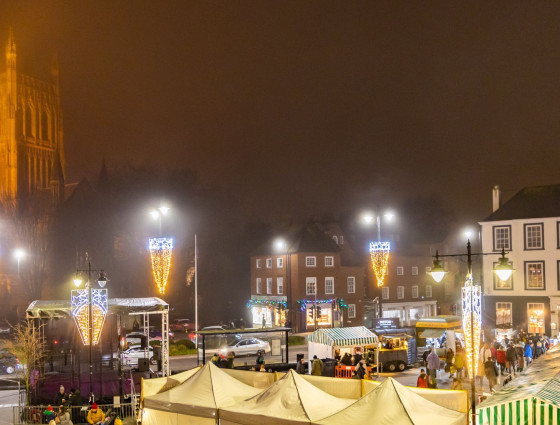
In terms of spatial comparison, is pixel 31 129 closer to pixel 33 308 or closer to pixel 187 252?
pixel 187 252

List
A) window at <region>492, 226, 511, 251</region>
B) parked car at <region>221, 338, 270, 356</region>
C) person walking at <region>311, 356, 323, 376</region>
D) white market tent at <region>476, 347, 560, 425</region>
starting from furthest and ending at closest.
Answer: window at <region>492, 226, 511, 251</region>, parked car at <region>221, 338, 270, 356</region>, person walking at <region>311, 356, 323, 376</region>, white market tent at <region>476, 347, 560, 425</region>

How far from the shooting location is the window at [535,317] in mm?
42250

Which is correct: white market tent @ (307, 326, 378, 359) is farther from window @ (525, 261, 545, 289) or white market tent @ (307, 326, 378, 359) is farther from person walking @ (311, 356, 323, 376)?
window @ (525, 261, 545, 289)

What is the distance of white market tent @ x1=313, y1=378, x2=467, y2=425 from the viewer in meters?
12.7

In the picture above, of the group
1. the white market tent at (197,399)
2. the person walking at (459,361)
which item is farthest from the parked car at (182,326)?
the white market tent at (197,399)

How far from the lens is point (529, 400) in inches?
422

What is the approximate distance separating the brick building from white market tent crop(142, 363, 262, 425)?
1393 inches

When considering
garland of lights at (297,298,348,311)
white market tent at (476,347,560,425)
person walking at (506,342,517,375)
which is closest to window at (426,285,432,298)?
garland of lights at (297,298,348,311)

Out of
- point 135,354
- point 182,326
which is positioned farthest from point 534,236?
point 182,326

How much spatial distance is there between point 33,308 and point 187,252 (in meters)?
36.0

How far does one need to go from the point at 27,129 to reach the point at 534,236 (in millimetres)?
80462

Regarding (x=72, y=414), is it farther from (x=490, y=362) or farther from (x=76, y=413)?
(x=490, y=362)

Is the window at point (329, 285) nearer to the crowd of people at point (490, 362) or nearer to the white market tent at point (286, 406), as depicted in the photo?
the crowd of people at point (490, 362)

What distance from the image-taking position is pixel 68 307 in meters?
25.8
